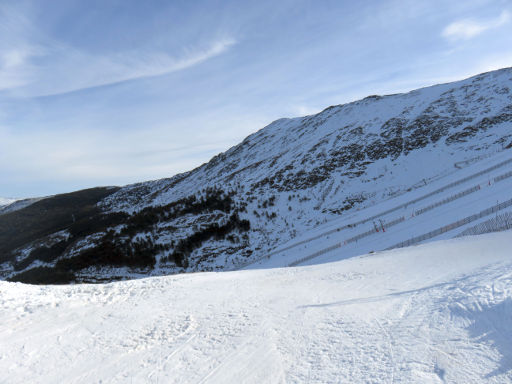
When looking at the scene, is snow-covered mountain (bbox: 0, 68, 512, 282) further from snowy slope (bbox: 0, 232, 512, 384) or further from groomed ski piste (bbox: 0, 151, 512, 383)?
snowy slope (bbox: 0, 232, 512, 384)

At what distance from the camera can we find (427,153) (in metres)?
34.0

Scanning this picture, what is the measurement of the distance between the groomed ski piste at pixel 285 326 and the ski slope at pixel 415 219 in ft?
11.8

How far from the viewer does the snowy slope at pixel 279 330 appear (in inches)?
174

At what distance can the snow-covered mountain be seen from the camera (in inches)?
952

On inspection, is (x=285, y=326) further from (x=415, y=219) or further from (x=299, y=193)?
(x=299, y=193)

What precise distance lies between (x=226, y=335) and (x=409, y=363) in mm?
3469

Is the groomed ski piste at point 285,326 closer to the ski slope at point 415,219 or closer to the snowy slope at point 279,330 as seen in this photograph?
the snowy slope at point 279,330

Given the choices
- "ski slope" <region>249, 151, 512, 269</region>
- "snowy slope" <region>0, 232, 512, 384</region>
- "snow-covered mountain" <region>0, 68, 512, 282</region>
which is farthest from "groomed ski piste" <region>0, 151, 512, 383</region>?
"snow-covered mountain" <region>0, 68, 512, 282</region>

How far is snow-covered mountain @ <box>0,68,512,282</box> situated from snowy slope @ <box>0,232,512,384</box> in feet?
40.9

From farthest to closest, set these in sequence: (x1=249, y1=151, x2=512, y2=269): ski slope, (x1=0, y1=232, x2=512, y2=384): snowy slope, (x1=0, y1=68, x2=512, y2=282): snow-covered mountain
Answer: (x1=0, y1=68, x2=512, y2=282): snow-covered mountain → (x1=249, y1=151, x2=512, y2=269): ski slope → (x1=0, y1=232, x2=512, y2=384): snowy slope

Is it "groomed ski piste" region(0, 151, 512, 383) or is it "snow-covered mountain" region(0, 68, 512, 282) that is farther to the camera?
"snow-covered mountain" region(0, 68, 512, 282)

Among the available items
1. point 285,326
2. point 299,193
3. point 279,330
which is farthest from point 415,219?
point 299,193

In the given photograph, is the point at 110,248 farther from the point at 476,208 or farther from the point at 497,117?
the point at 497,117

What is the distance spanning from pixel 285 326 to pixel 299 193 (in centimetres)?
2795
